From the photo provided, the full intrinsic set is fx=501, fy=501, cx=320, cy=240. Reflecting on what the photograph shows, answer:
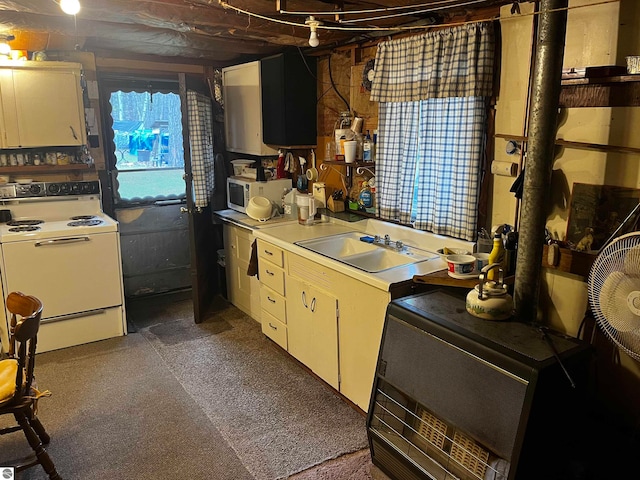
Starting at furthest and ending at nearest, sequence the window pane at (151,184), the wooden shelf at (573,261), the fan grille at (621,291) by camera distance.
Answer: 1. the window pane at (151,184)
2. the wooden shelf at (573,261)
3. the fan grille at (621,291)

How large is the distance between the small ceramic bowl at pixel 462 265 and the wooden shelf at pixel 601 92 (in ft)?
2.66

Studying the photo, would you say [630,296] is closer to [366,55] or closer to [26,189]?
[366,55]

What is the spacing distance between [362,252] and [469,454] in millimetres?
1537

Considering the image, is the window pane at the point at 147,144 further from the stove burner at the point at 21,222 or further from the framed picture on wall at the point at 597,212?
the framed picture on wall at the point at 597,212

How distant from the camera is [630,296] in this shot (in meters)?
1.61

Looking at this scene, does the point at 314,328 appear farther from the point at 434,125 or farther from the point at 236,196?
the point at 236,196

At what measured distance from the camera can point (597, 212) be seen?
2059 millimetres

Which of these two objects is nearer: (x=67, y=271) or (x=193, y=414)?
(x=193, y=414)

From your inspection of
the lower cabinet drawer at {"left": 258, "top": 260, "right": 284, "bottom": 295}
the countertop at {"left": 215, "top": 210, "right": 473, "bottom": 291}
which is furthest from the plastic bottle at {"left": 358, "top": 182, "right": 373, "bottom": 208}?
the lower cabinet drawer at {"left": 258, "top": 260, "right": 284, "bottom": 295}

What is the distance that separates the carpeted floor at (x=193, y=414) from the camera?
248 cm

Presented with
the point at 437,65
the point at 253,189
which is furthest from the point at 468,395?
the point at 253,189

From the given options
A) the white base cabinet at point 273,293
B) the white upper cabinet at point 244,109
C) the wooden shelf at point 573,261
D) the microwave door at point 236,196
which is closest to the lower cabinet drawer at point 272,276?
the white base cabinet at point 273,293

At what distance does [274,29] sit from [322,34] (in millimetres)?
325

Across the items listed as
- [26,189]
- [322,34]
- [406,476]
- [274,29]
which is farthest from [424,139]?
[26,189]
